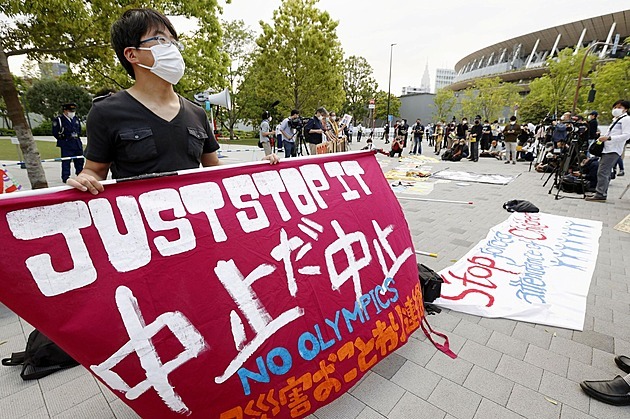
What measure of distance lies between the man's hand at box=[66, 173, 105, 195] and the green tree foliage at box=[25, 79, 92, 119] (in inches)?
1611

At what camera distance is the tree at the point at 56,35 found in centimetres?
484

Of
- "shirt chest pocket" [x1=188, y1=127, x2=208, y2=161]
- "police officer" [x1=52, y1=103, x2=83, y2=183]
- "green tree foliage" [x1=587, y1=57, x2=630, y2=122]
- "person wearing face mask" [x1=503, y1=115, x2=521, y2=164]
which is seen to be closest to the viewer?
"shirt chest pocket" [x1=188, y1=127, x2=208, y2=161]

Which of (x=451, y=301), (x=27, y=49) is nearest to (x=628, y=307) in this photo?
(x=451, y=301)

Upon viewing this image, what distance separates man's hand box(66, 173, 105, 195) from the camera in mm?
1211

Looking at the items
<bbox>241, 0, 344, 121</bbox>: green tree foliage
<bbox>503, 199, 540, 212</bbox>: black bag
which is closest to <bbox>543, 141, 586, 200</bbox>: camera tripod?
<bbox>503, 199, 540, 212</bbox>: black bag

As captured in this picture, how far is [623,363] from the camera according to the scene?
211 cm

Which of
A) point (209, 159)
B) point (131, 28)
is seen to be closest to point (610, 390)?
point (209, 159)

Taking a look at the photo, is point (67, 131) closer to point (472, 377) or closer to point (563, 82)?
point (472, 377)

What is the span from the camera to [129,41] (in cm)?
158

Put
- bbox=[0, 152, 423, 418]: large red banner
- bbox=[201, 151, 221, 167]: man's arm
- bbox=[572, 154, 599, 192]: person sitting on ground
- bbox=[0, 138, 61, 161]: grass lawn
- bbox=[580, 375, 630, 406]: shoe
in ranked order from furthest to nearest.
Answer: bbox=[0, 138, 61, 161]: grass lawn → bbox=[572, 154, 599, 192]: person sitting on ground → bbox=[201, 151, 221, 167]: man's arm → bbox=[580, 375, 630, 406]: shoe → bbox=[0, 152, 423, 418]: large red banner

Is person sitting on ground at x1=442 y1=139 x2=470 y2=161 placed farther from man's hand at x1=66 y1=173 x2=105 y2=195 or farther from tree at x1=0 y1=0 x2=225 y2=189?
man's hand at x1=66 y1=173 x2=105 y2=195

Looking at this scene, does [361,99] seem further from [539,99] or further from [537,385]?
[537,385]

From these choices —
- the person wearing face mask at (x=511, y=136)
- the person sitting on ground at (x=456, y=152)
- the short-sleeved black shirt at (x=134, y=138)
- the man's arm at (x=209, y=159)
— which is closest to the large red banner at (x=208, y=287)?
the short-sleeved black shirt at (x=134, y=138)

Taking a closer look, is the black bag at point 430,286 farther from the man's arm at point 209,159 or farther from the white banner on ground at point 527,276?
the man's arm at point 209,159
